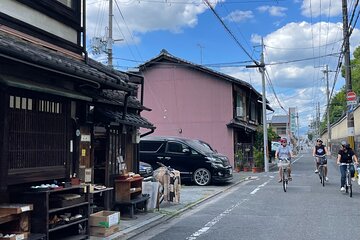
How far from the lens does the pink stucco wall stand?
91.1ft

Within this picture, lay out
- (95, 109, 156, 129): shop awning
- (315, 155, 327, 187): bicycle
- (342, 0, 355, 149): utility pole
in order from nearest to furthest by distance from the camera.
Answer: (95, 109, 156, 129): shop awning, (315, 155, 327, 187): bicycle, (342, 0, 355, 149): utility pole

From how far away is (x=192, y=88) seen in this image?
28.5 metres

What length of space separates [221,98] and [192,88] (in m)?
2.14

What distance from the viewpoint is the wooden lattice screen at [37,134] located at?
6.43 metres

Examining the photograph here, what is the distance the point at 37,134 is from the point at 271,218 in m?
5.82

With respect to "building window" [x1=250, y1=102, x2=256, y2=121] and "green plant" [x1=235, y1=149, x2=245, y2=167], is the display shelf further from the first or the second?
"building window" [x1=250, y1=102, x2=256, y2=121]

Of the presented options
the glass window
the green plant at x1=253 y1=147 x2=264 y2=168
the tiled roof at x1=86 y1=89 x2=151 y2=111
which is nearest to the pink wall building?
the green plant at x1=253 y1=147 x2=264 y2=168

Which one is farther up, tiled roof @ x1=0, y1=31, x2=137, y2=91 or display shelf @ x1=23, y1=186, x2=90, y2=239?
tiled roof @ x1=0, y1=31, x2=137, y2=91

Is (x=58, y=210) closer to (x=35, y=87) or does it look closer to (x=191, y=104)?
(x=35, y=87)

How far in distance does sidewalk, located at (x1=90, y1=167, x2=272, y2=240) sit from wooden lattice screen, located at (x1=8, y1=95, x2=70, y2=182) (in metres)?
1.81

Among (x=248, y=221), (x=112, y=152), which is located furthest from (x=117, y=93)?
(x=248, y=221)

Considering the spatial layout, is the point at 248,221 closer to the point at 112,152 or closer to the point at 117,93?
the point at 112,152

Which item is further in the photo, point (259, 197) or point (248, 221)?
point (259, 197)

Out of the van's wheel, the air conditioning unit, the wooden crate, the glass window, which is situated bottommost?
the wooden crate
